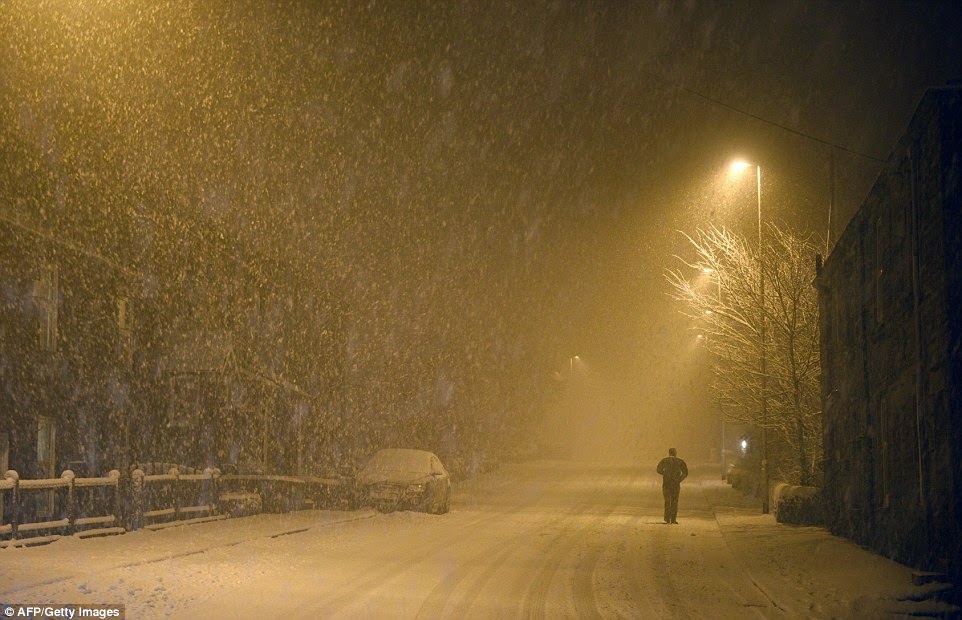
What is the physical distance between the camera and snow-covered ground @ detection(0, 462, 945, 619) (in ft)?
34.2

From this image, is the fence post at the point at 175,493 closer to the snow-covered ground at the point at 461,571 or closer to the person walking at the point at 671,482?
the snow-covered ground at the point at 461,571

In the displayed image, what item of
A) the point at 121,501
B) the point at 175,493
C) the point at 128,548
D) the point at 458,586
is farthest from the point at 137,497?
the point at 458,586

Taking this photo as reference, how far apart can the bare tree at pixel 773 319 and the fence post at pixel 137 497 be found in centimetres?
1602

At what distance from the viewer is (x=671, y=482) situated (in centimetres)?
2392

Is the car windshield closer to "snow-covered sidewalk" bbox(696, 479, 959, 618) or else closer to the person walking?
the person walking

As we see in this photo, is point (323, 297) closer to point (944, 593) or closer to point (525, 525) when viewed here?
point (525, 525)

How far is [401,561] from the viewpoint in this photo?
14.6 metres

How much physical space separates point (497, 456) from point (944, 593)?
60453 millimetres

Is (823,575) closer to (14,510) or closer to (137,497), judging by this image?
(137,497)

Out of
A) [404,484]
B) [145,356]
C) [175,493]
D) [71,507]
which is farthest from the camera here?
[145,356]

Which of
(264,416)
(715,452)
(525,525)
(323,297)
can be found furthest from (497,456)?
(525,525)

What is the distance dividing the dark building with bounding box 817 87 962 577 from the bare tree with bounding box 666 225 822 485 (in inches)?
187

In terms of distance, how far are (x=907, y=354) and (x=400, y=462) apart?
14.9 meters

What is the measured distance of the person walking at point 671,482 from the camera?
23625 millimetres
